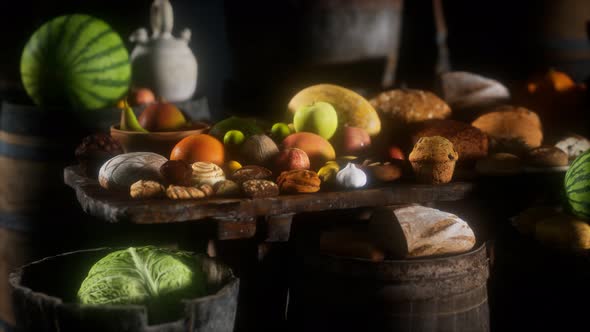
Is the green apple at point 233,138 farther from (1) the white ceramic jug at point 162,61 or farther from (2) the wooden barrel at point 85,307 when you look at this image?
(1) the white ceramic jug at point 162,61

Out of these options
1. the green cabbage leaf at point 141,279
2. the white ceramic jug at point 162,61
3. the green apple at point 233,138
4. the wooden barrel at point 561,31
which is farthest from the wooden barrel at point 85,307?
the wooden barrel at point 561,31

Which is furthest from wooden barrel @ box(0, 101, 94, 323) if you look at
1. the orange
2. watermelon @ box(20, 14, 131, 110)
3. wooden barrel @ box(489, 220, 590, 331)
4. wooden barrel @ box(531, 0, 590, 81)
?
wooden barrel @ box(531, 0, 590, 81)

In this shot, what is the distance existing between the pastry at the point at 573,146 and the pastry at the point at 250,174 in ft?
3.91

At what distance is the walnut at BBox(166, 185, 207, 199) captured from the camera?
2.29m

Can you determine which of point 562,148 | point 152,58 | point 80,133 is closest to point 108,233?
point 80,133

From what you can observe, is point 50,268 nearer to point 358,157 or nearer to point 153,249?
point 153,249

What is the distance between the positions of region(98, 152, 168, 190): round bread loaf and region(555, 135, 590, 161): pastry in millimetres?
1528

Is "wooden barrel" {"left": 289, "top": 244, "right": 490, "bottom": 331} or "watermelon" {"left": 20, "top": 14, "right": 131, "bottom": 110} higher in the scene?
"watermelon" {"left": 20, "top": 14, "right": 131, "bottom": 110}

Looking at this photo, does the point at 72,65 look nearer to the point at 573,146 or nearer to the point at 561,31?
the point at 573,146

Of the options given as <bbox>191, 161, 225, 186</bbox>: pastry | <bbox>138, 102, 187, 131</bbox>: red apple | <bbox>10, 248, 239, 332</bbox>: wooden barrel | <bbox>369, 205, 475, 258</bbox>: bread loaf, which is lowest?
<bbox>10, 248, 239, 332</bbox>: wooden barrel

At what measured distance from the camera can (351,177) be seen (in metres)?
2.45

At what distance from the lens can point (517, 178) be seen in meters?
2.66

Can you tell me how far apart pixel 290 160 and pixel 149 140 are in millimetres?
543

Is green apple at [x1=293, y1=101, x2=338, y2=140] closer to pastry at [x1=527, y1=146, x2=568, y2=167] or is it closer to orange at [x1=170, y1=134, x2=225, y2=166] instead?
orange at [x1=170, y1=134, x2=225, y2=166]
